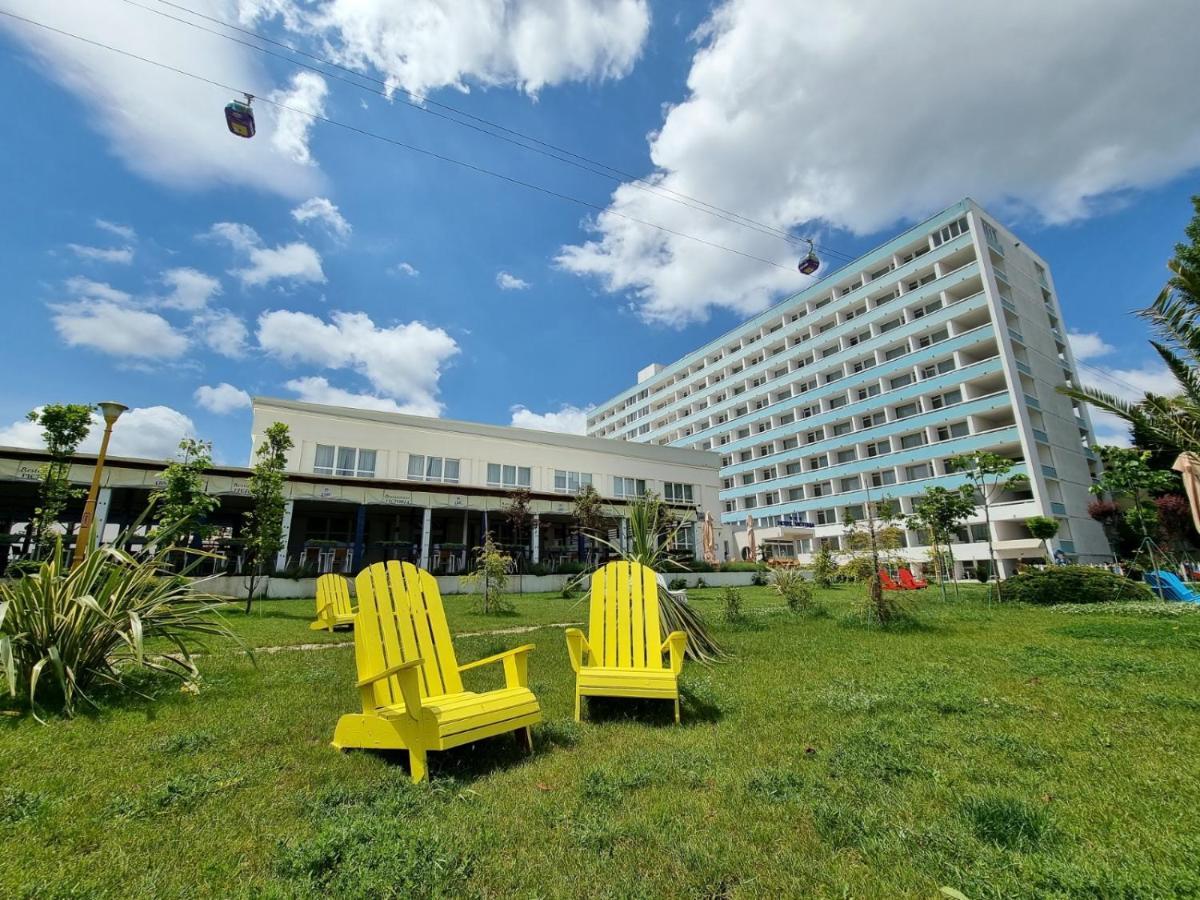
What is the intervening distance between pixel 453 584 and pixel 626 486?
46.4 feet

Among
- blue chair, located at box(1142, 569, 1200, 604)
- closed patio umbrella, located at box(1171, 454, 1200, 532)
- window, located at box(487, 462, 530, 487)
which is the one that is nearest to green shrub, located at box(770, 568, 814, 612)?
closed patio umbrella, located at box(1171, 454, 1200, 532)

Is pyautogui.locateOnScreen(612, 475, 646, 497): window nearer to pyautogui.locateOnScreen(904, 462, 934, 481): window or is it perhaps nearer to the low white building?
the low white building

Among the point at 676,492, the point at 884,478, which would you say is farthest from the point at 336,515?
the point at 884,478

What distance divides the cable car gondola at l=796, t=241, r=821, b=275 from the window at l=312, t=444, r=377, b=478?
2138cm

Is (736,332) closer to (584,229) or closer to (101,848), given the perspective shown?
(584,229)

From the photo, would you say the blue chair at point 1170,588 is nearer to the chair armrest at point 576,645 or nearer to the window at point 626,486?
the chair armrest at point 576,645

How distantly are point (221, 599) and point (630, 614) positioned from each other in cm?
446

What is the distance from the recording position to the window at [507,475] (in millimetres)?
28984

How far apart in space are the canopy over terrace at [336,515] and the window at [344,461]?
1.86 metres

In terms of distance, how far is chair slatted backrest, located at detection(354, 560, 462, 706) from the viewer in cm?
404

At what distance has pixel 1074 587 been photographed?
44.1 feet

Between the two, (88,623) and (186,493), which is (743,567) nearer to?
(186,493)

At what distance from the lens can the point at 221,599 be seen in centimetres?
573

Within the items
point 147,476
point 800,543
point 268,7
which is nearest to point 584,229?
point 268,7
